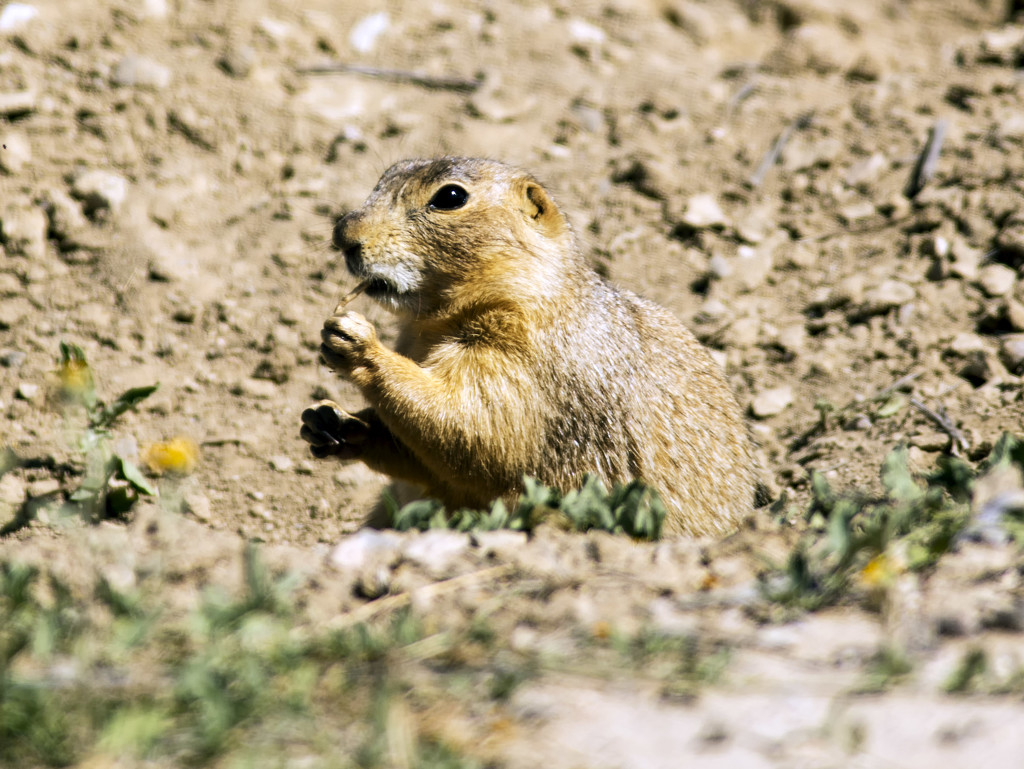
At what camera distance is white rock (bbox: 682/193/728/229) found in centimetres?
682

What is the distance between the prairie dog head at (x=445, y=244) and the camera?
450cm

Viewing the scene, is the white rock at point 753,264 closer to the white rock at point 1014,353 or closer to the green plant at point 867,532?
the white rock at point 1014,353

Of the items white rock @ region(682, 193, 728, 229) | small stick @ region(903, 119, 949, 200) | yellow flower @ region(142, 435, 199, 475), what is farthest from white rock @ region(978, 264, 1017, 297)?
yellow flower @ region(142, 435, 199, 475)

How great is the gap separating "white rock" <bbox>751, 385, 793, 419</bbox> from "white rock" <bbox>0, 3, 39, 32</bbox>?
5.26 metres

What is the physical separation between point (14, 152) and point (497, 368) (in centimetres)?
373

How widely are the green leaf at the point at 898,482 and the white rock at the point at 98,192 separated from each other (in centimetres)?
474

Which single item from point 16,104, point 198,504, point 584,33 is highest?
point 584,33

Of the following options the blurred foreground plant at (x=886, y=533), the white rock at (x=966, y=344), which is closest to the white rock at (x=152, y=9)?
the white rock at (x=966, y=344)

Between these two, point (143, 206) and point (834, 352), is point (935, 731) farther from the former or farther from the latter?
point (143, 206)

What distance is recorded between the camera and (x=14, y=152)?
6340mm

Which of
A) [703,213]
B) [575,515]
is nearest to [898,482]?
[575,515]

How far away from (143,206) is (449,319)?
Answer: 9.11 ft

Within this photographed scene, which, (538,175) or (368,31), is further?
(368,31)

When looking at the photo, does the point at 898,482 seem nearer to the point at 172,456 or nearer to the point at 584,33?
the point at 172,456
